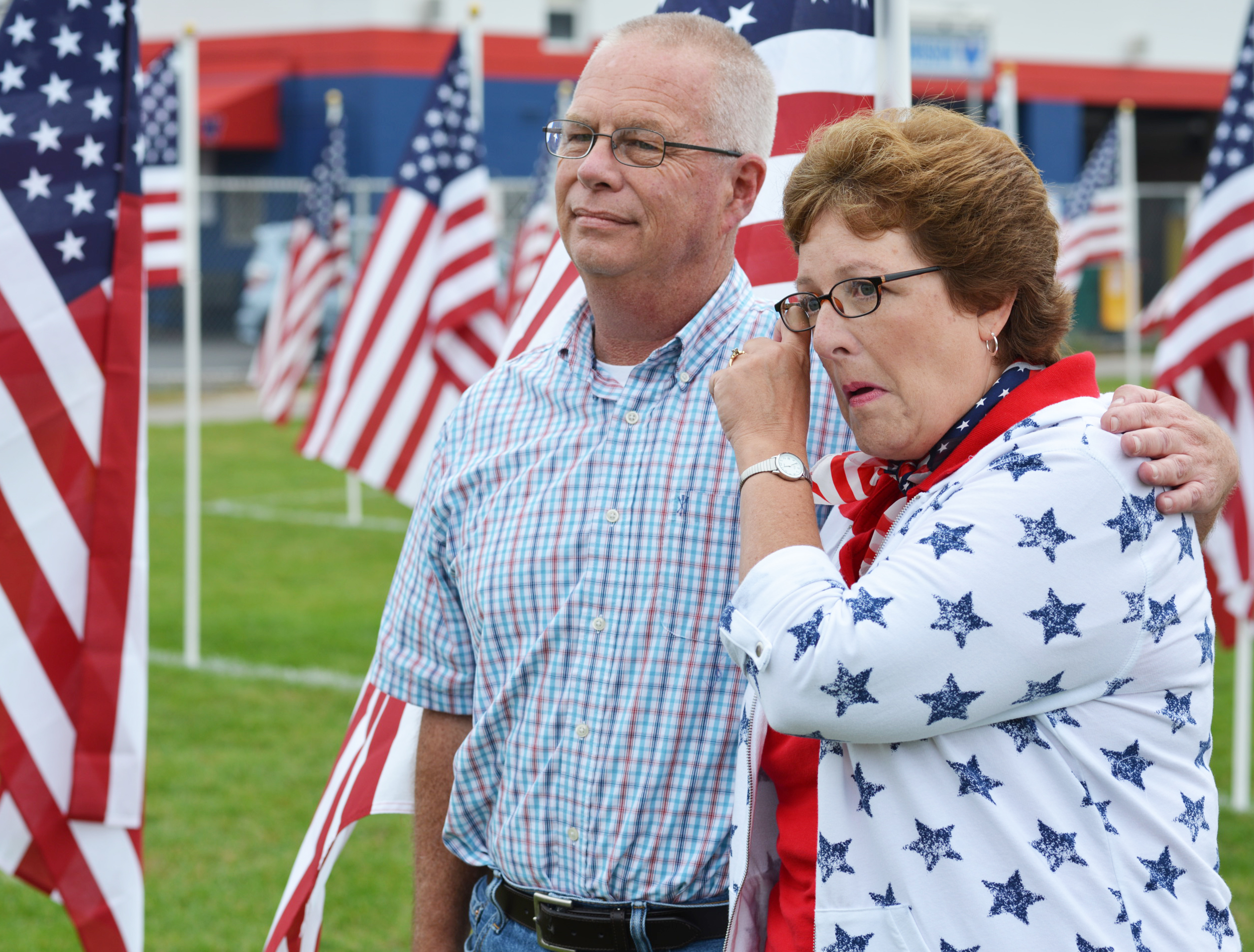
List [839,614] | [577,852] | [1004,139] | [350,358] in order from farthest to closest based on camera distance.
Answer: [350,358], [577,852], [1004,139], [839,614]

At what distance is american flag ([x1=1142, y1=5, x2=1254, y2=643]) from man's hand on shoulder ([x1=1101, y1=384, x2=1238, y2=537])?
4.62 m

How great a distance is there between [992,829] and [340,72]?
28.4 m

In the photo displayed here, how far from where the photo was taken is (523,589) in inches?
104

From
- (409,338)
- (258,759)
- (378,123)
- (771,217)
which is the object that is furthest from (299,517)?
(378,123)

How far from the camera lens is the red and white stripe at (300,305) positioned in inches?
543

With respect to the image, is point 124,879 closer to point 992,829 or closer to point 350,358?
point 992,829

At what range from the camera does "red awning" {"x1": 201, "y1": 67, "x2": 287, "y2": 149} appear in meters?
28.0

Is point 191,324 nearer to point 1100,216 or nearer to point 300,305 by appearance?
point 300,305

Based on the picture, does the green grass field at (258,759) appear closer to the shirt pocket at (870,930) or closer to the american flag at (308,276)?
the american flag at (308,276)

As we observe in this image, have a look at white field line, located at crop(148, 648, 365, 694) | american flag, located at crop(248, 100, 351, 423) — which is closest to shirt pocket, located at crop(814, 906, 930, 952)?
white field line, located at crop(148, 648, 365, 694)

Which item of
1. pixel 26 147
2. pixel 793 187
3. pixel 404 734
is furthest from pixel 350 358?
pixel 793 187

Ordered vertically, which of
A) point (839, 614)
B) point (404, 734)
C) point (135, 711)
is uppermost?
point (839, 614)

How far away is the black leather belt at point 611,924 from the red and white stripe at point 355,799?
596mm

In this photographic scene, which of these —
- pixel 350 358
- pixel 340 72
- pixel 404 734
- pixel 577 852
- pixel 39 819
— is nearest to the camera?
pixel 577 852
